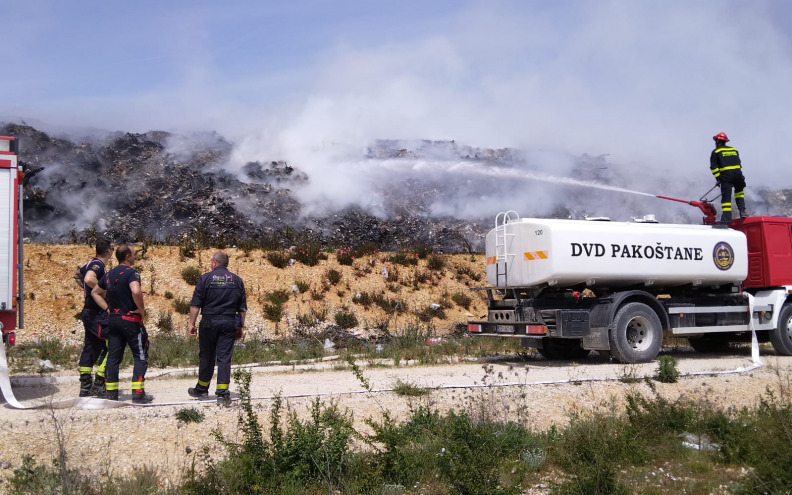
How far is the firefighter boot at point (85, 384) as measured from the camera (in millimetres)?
8852

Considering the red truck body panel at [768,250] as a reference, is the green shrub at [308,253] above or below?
above

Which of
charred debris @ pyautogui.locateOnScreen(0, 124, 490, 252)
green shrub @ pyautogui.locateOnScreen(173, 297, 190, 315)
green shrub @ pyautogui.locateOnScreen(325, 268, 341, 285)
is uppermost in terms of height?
charred debris @ pyautogui.locateOnScreen(0, 124, 490, 252)

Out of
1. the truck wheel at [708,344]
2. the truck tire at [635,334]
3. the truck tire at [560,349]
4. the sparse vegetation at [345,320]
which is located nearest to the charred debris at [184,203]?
the sparse vegetation at [345,320]

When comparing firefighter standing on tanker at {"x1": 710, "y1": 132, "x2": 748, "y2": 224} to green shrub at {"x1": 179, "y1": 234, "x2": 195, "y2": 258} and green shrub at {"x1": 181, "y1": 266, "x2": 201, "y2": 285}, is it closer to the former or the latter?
green shrub at {"x1": 181, "y1": 266, "x2": 201, "y2": 285}

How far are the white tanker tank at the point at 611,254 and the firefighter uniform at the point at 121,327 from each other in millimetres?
6868

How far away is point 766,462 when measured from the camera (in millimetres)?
6051

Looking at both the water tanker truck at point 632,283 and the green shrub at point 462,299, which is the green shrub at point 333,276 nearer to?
the green shrub at point 462,299

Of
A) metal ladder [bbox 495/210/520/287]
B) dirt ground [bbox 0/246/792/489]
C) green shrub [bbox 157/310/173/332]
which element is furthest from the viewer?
green shrub [bbox 157/310/173/332]

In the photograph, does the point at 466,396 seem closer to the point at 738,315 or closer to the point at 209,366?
the point at 209,366

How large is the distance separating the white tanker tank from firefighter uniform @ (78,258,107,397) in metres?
7.11

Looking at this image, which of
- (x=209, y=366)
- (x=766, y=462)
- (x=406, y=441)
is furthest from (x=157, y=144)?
(x=766, y=462)

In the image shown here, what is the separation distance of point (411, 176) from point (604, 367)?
68.6ft

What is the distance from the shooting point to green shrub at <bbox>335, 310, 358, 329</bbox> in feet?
63.4

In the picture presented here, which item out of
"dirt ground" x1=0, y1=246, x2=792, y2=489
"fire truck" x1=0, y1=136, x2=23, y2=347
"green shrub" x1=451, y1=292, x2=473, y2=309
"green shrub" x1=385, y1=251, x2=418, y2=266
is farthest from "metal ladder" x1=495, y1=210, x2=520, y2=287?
"green shrub" x1=385, y1=251, x2=418, y2=266
